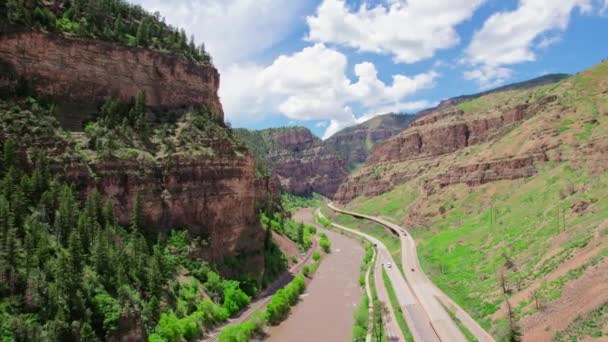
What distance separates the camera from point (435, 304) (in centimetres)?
6044

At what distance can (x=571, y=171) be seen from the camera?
7838 centimetres

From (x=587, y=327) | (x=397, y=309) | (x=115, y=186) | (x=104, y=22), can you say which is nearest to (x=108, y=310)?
(x=115, y=186)

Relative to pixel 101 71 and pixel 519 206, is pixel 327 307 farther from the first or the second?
pixel 101 71

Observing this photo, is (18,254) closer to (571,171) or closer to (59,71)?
(59,71)

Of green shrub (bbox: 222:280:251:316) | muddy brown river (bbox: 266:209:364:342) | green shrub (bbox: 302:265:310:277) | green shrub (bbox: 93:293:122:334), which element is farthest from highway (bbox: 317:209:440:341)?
green shrub (bbox: 93:293:122:334)

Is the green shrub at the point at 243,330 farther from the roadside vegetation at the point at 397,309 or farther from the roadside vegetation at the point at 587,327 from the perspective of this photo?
the roadside vegetation at the point at 587,327

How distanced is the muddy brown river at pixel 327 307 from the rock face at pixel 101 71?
3946 centimetres

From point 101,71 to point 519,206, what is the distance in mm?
73993

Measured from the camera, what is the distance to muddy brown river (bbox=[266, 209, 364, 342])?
56750 millimetres

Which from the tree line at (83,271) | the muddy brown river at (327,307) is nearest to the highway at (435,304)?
the muddy brown river at (327,307)

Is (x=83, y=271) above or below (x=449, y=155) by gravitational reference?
below

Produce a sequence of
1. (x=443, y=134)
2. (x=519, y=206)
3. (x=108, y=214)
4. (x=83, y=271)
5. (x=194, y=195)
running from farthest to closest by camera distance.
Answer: (x=443, y=134) → (x=519, y=206) → (x=194, y=195) → (x=108, y=214) → (x=83, y=271)

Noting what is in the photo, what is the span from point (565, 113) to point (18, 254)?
110232mm

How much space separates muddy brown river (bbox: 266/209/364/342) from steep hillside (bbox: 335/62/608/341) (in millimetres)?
14882
